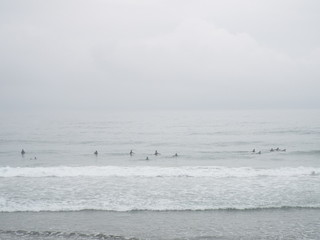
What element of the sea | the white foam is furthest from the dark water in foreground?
the white foam

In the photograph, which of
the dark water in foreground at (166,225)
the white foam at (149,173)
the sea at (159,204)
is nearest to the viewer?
the dark water in foreground at (166,225)

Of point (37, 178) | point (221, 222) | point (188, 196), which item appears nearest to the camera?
point (221, 222)

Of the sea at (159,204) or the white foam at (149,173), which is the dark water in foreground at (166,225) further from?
the white foam at (149,173)

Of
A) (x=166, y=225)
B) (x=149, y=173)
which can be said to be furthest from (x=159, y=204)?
(x=149, y=173)

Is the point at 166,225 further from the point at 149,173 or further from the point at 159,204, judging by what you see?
the point at 149,173

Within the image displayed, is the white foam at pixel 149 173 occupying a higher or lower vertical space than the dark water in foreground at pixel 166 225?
higher

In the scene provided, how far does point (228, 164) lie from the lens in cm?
3384

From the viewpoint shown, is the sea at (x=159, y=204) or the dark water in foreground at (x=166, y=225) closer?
the dark water in foreground at (x=166, y=225)

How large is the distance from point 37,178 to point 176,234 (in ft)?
50.1

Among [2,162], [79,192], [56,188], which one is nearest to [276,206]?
[79,192]

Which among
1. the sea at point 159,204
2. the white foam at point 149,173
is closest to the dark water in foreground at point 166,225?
the sea at point 159,204

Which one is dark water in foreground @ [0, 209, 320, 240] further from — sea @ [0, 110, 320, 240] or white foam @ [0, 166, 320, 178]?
white foam @ [0, 166, 320, 178]

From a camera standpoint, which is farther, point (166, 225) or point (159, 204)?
point (159, 204)

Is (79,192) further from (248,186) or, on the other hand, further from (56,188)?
(248,186)
